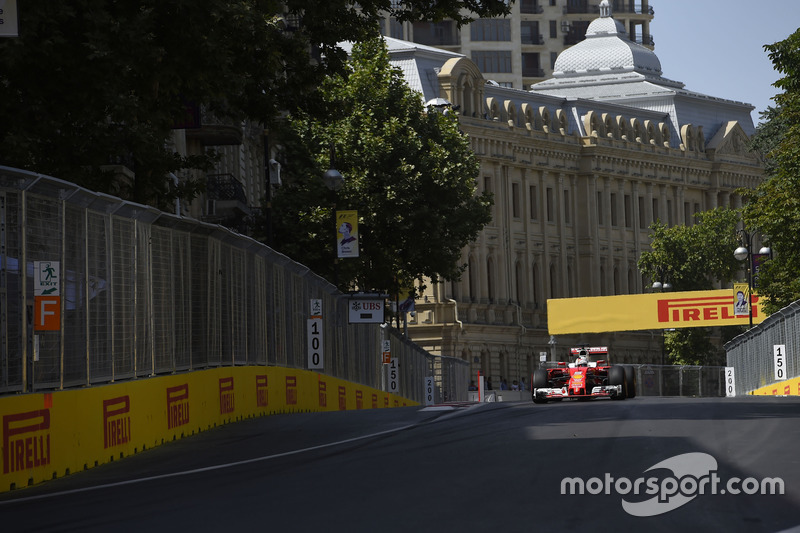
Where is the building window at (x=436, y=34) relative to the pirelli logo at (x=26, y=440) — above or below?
above

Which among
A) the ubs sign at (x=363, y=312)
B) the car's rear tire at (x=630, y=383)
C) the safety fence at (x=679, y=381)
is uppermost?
the ubs sign at (x=363, y=312)

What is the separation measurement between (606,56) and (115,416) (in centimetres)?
10030

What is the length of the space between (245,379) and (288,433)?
5.74m

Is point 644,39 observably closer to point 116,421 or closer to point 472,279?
point 472,279

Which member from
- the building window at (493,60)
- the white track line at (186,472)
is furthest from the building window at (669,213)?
the white track line at (186,472)

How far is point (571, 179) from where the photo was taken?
354 ft

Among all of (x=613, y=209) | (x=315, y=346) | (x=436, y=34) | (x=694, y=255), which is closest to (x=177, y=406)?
(x=315, y=346)

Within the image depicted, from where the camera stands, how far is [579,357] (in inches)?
1523

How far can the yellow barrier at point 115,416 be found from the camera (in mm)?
16031

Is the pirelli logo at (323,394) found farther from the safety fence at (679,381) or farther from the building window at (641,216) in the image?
the building window at (641,216)

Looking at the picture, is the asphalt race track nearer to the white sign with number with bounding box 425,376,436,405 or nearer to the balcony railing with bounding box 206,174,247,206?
the balcony railing with bounding box 206,174,247,206

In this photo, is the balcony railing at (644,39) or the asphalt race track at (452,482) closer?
the asphalt race track at (452,482)

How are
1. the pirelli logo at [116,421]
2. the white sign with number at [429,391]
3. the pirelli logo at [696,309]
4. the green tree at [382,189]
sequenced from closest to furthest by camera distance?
the pirelli logo at [116,421], the green tree at [382,189], the white sign with number at [429,391], the pirelli logo at [696,309]

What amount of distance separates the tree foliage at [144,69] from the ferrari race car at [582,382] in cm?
1262
